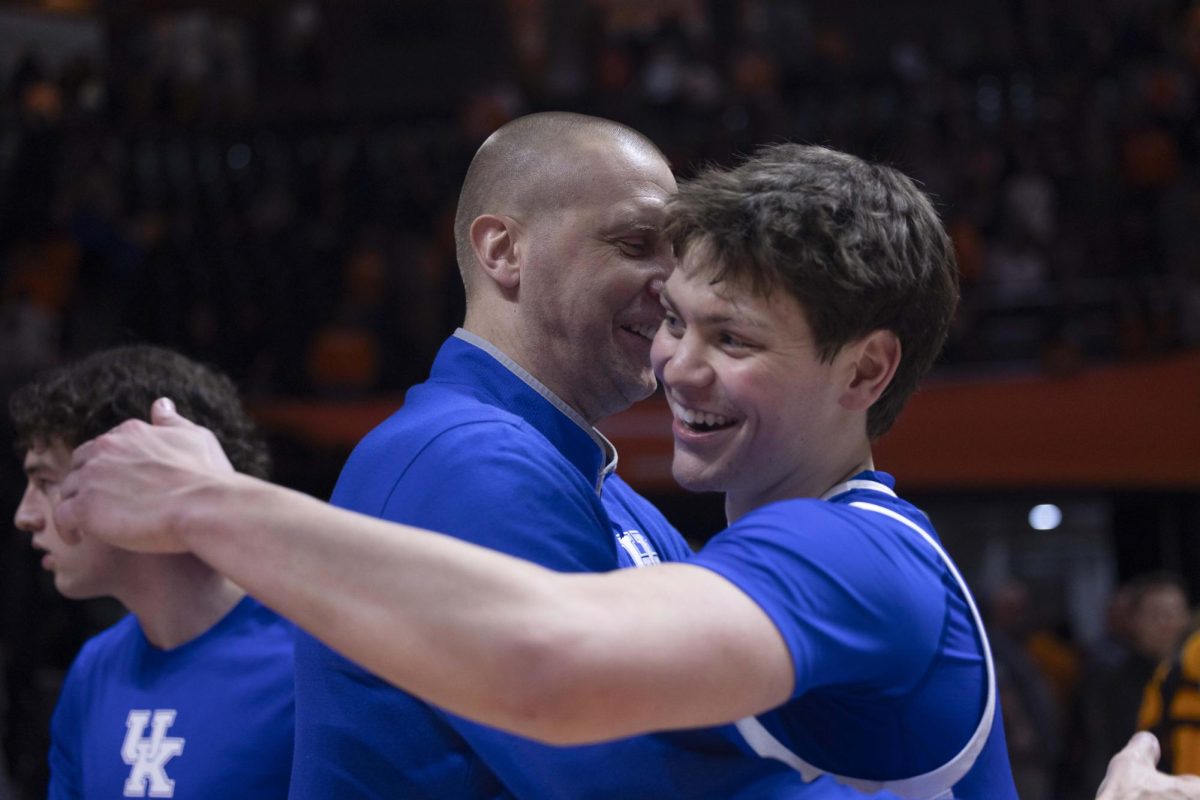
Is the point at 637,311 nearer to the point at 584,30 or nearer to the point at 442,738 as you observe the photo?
the point at 442,738

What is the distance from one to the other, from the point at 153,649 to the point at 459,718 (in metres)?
1.62

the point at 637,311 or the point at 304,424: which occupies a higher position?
the point at 637,311

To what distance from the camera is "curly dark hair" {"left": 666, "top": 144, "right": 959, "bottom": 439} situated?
1.73 m

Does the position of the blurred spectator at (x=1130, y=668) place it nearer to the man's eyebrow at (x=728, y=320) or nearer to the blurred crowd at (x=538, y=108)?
the blurred crowd at (x=538, y=108)

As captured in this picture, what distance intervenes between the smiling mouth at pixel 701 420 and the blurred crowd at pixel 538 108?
8.32 m

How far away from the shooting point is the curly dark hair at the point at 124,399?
10.6 ft

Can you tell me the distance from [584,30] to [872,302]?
14.2 m

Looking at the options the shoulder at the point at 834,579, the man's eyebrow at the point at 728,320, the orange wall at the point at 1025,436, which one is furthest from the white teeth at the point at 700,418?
the orange wall at the point at 1025,436

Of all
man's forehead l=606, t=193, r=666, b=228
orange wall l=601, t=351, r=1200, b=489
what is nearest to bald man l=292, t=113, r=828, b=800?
man's forehead l=606, t=193, r=666, b=228

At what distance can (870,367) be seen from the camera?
5.92 feet

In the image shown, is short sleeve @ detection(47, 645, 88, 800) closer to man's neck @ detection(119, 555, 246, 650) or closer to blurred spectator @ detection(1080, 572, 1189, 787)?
man's neck @ detection(119, 555, 246, 650)

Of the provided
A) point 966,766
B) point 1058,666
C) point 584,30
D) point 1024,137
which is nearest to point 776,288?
point 966,766

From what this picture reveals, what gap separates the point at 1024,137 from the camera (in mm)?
12641

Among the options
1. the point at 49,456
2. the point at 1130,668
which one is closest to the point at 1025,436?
the point at 1130,668
